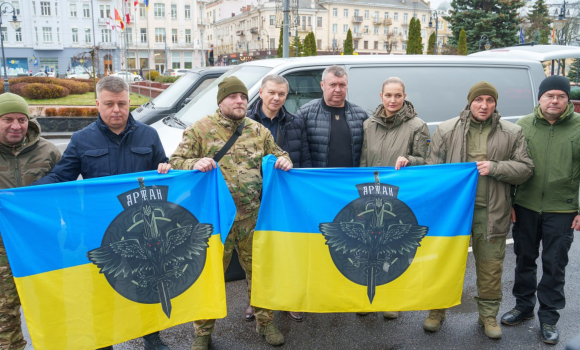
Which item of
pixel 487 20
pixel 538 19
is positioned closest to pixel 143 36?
pixel 538 19

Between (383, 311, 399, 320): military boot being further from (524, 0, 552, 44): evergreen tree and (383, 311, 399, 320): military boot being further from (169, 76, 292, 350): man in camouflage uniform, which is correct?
(524, 0, 552, 44): evergreen tree

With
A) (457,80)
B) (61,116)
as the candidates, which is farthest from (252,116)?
(61,116)

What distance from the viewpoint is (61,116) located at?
53.2 feet

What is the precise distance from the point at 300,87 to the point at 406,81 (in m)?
1.42

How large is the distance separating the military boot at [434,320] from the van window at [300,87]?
270 centimetres

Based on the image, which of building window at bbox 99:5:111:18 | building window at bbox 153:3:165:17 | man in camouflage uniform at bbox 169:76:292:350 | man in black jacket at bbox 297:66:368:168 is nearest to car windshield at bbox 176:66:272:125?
man in black jacket at bbox 297:66:368:168

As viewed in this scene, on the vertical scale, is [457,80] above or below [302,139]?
above

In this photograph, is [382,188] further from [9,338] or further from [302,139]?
[9,338]

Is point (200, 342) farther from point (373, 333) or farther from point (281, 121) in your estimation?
point (281, 121)

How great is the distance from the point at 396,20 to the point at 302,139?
355 ft

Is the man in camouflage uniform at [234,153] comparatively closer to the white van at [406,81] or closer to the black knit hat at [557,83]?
the white van at [406,81]

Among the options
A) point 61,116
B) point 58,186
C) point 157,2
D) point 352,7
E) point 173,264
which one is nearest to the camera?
point 58,186

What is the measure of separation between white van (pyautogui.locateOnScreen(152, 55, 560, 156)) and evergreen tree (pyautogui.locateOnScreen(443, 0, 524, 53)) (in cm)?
3180

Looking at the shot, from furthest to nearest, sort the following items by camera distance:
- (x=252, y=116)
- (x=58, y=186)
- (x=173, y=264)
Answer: (x=252, y=116) < (x=173, y=264) < (x=58, y=186)
